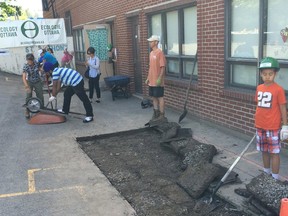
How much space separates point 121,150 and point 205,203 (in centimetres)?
254

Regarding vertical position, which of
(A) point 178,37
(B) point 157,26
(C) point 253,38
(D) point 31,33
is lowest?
(C) point 253,38

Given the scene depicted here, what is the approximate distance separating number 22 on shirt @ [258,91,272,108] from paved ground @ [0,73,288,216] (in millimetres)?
1077

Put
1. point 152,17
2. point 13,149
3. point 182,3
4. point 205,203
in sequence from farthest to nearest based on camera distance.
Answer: point 152,17 < point 182,3 < point 13,149 < point 205,203

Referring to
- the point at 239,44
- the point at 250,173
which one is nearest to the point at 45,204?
the point at 250,173

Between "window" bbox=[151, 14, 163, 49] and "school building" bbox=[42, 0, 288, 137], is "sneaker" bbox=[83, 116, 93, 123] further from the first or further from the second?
"window" bbox=[151, 14, 163, 49]

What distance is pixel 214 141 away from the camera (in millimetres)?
6305

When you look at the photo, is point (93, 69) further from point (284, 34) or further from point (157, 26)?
point (284, 34)

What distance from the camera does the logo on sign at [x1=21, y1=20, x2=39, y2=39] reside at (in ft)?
45.7

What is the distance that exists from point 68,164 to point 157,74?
9.90ft

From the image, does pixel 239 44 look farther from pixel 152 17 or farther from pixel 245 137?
pixel 152 17

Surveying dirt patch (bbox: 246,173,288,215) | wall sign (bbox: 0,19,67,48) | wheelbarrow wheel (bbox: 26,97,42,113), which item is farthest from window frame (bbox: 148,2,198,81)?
wall sign (bbox: 0,19,67,48)

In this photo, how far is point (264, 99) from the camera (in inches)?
161

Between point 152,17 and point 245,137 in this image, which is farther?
point 152,17

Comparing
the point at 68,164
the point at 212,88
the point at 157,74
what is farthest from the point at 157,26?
the point at 68,164
